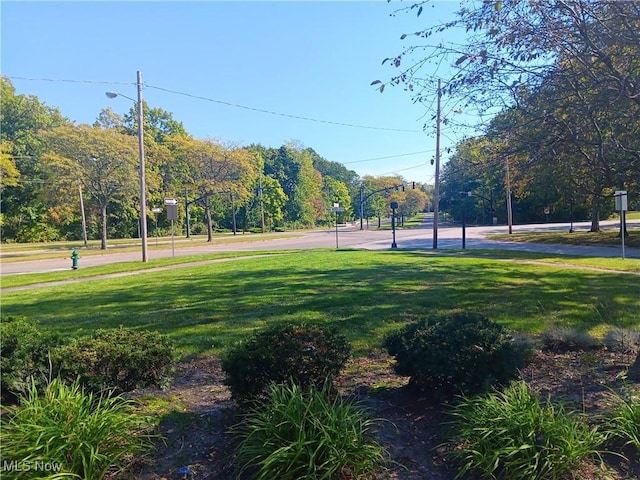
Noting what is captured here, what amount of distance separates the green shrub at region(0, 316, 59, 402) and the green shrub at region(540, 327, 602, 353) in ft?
17.5

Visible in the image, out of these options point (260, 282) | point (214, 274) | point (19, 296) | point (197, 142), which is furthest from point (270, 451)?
point (197, 142)

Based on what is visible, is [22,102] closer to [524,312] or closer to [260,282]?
[260,282]

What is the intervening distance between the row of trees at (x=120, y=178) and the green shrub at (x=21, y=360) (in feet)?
112

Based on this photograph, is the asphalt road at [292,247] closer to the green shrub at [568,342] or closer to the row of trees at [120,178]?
the row of trees at [120,178]

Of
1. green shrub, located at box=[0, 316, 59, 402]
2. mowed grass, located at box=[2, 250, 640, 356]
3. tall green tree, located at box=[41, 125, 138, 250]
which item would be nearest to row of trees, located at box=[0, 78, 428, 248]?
tall green tree, located at box=[41, 125, 138, 250]

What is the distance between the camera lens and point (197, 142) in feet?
157

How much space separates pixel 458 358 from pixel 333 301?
18.9ft

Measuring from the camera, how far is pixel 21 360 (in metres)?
3.62

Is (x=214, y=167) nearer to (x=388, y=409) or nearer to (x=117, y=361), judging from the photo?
(x=117, y=361)

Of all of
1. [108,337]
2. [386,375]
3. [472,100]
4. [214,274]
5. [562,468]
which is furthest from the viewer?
[214,274]

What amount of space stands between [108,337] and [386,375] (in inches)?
108

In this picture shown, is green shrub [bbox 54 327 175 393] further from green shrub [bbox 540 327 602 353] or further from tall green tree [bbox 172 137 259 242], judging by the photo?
tall green tree [bbox 172 137 259 242]

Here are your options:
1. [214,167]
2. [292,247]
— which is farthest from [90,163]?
[292,247]

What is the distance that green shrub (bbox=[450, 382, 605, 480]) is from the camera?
2.68 metres
